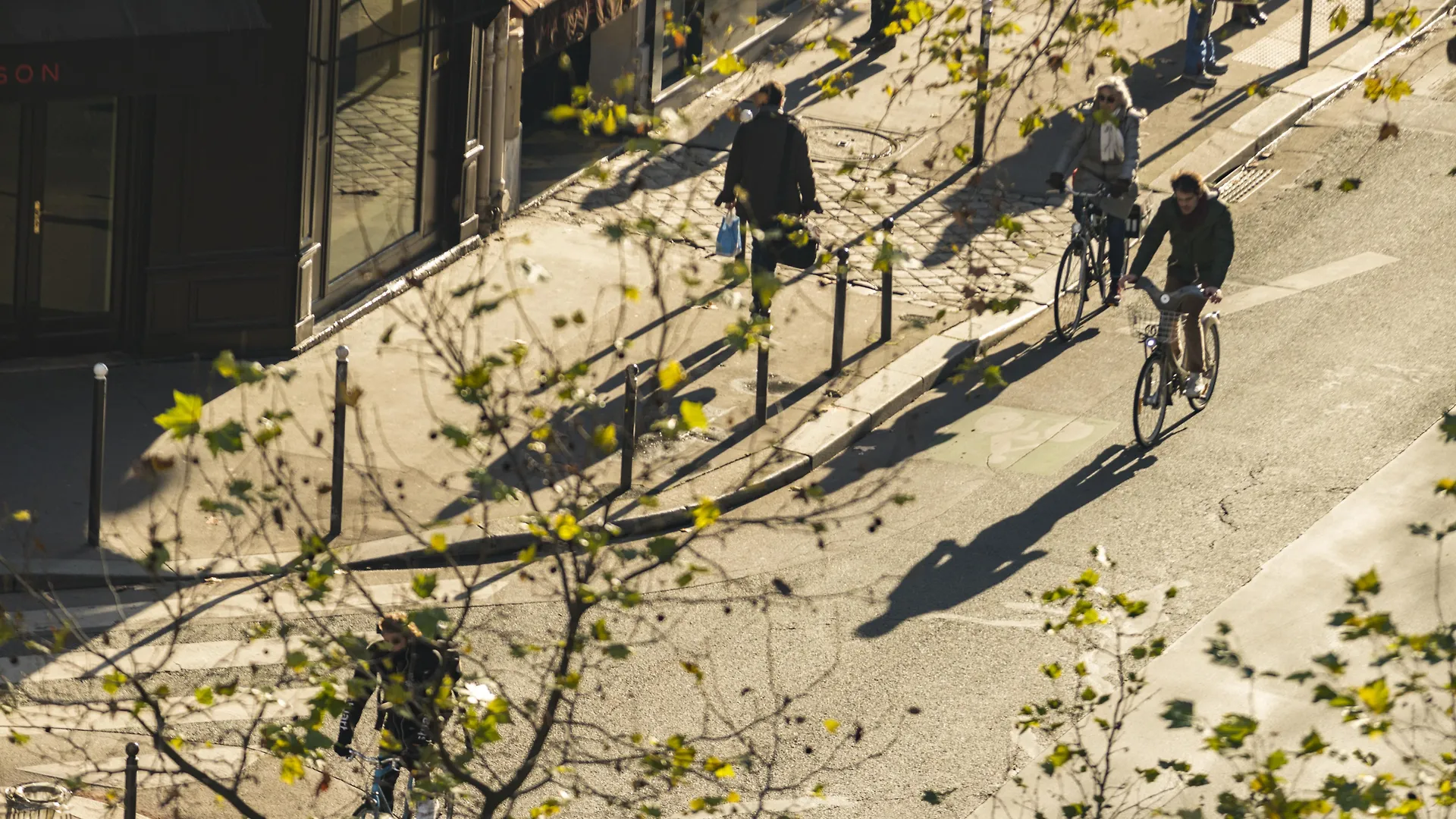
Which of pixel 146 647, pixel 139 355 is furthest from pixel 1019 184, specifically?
pixel 146 647

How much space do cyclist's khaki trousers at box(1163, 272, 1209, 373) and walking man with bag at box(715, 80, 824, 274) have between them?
2544 millimetres

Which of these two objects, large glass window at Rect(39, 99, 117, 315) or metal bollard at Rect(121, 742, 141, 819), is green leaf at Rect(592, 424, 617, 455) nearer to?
metal bollard at Rect(121, 742, 141, 819)

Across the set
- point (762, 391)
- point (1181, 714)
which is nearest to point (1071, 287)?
point (762, 391)

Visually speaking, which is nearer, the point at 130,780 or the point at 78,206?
the point at 130,780

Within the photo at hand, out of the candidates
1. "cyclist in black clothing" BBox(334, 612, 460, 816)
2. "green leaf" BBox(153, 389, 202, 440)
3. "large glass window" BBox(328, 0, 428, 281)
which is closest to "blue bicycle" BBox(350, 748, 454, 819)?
"cyclist in black clothing" BBox(334, 612, 460, 816)

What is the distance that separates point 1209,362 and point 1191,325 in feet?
1.91

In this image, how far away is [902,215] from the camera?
58.7ft

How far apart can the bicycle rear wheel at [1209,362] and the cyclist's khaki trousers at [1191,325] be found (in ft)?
0.52

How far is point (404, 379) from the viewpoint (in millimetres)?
14203

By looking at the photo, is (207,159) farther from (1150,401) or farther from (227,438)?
(227,438)

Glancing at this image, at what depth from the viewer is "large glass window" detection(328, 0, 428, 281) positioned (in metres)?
14.9

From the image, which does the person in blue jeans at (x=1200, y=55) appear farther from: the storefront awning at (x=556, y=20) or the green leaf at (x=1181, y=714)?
the green leaf at (x=1181, y=714)

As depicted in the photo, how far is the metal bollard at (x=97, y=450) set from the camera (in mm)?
11242

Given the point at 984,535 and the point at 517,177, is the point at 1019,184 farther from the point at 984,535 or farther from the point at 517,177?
the point at 984,535
